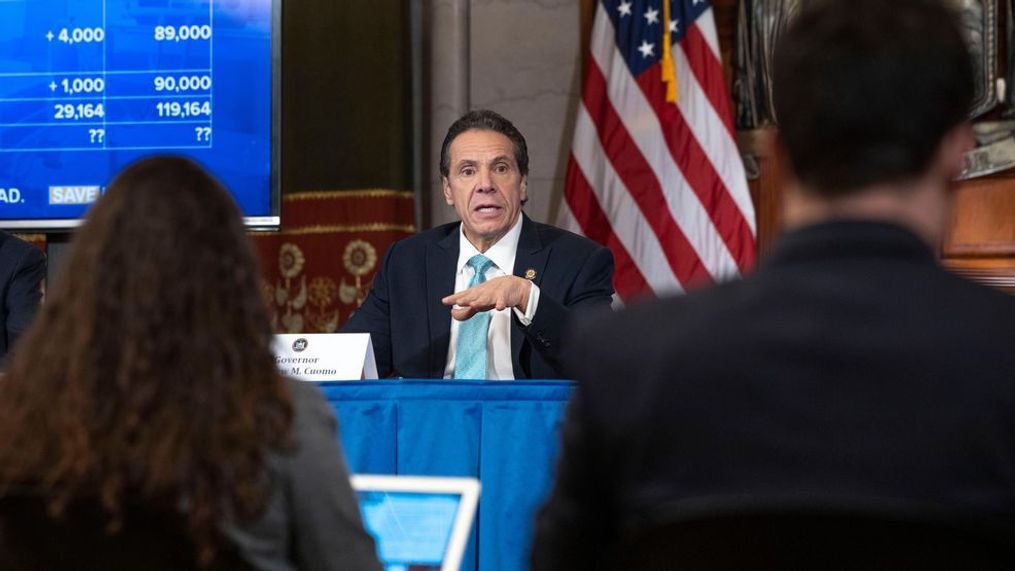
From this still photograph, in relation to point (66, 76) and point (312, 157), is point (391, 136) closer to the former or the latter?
point (312, 157)

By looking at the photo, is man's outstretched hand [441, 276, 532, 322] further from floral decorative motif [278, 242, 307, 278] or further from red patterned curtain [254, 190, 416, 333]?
floral decorative motif [278, 242, 307, 278]

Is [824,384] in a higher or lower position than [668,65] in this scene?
lower

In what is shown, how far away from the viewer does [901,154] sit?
49.5 inches

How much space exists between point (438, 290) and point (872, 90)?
287 cm

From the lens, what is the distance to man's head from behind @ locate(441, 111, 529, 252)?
4082 millimetres

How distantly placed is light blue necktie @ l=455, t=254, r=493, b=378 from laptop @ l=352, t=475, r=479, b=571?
143 cm

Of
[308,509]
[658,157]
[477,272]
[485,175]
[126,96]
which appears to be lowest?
[308,509]

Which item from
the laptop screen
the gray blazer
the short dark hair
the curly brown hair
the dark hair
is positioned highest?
the short dark hair

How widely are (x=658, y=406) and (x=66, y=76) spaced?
4.90 metres

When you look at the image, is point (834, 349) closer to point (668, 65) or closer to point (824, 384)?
point (824, 384)

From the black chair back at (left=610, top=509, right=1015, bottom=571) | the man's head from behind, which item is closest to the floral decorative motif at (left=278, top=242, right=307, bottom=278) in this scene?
the man's head from behind

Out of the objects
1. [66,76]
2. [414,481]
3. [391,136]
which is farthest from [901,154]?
[66,76]

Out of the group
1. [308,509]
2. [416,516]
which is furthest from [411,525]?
[308,509]

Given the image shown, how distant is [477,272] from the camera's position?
406 cm
